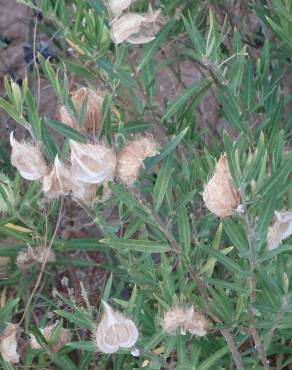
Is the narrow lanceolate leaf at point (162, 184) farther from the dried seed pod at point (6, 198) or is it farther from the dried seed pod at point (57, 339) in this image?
the dried seed pod at point (57, 339)

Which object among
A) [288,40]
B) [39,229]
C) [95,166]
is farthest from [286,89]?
[95,166]

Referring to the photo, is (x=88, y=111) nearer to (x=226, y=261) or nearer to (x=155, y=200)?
(x=155, y=200)

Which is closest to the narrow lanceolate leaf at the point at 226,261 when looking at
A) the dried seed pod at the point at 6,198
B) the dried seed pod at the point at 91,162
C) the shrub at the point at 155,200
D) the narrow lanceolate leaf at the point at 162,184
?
the shrub at the point at 155,200

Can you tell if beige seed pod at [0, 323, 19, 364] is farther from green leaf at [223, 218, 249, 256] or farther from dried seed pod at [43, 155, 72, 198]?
green leaf at [223, 218, 249, 256]

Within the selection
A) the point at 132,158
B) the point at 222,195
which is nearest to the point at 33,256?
the point at 132,158

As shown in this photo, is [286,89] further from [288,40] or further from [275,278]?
[275,278]

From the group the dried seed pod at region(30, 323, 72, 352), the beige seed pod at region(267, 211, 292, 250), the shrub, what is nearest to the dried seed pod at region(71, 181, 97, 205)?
the shrub
